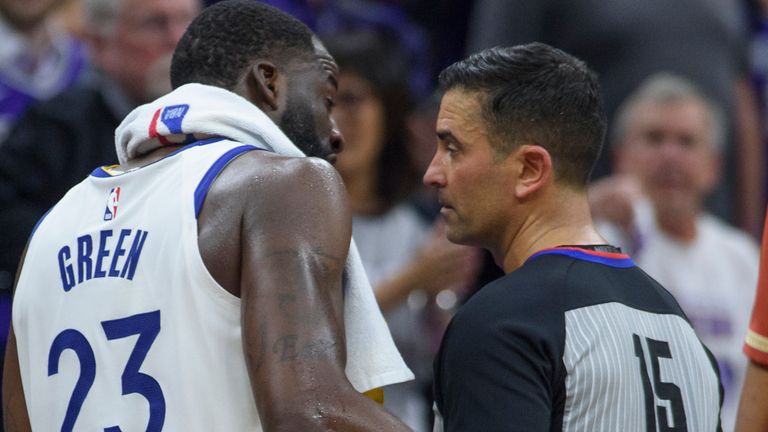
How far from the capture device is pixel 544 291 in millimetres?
2600

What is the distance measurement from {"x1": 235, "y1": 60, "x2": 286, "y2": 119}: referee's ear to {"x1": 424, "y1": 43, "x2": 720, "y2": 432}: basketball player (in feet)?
1.22

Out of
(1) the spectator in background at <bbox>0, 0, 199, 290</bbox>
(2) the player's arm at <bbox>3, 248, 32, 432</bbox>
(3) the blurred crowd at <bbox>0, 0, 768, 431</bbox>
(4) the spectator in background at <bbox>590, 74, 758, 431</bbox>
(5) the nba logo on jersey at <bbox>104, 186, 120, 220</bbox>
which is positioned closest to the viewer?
(5) the nba logo on jersey at <bbox>104, 186, 120, 220</bbox>

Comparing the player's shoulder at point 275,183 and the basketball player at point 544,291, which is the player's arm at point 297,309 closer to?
the player's shoulder at point 275,183

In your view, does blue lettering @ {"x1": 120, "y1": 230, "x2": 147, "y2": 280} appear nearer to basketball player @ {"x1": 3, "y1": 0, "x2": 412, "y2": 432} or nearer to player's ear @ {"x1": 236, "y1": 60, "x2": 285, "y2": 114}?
basketball player @ {"x1": 3, "y1": 0, "x2": 412, "y2": 432}

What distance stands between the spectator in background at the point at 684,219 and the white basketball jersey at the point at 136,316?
3148mm

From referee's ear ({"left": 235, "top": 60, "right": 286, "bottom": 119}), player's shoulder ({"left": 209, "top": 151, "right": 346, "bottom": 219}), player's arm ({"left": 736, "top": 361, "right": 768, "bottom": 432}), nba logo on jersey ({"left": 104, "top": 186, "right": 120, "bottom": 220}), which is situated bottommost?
player's arm ({"left": 736, "top": 361, "right": 768, "bottom": 432})

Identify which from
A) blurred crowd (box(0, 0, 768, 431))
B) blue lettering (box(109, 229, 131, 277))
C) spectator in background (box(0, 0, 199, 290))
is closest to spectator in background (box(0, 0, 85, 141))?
blurred crowd (box(0, 0, 768, 431))

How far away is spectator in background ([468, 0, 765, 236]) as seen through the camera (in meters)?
6.14

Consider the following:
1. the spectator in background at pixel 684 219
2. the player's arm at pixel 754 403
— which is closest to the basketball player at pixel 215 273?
the player's arm at pixel 754 403

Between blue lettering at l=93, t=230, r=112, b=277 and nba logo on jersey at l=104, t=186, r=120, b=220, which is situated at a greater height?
nba logo on jersey at l=104, t=186, r=120, b=220

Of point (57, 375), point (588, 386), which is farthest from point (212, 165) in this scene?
point (588, 386)

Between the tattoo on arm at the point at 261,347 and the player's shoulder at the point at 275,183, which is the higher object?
the player's shoulder at the point at 275,183

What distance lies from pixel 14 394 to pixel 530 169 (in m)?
1.31

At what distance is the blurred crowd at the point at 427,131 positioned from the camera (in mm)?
5164
